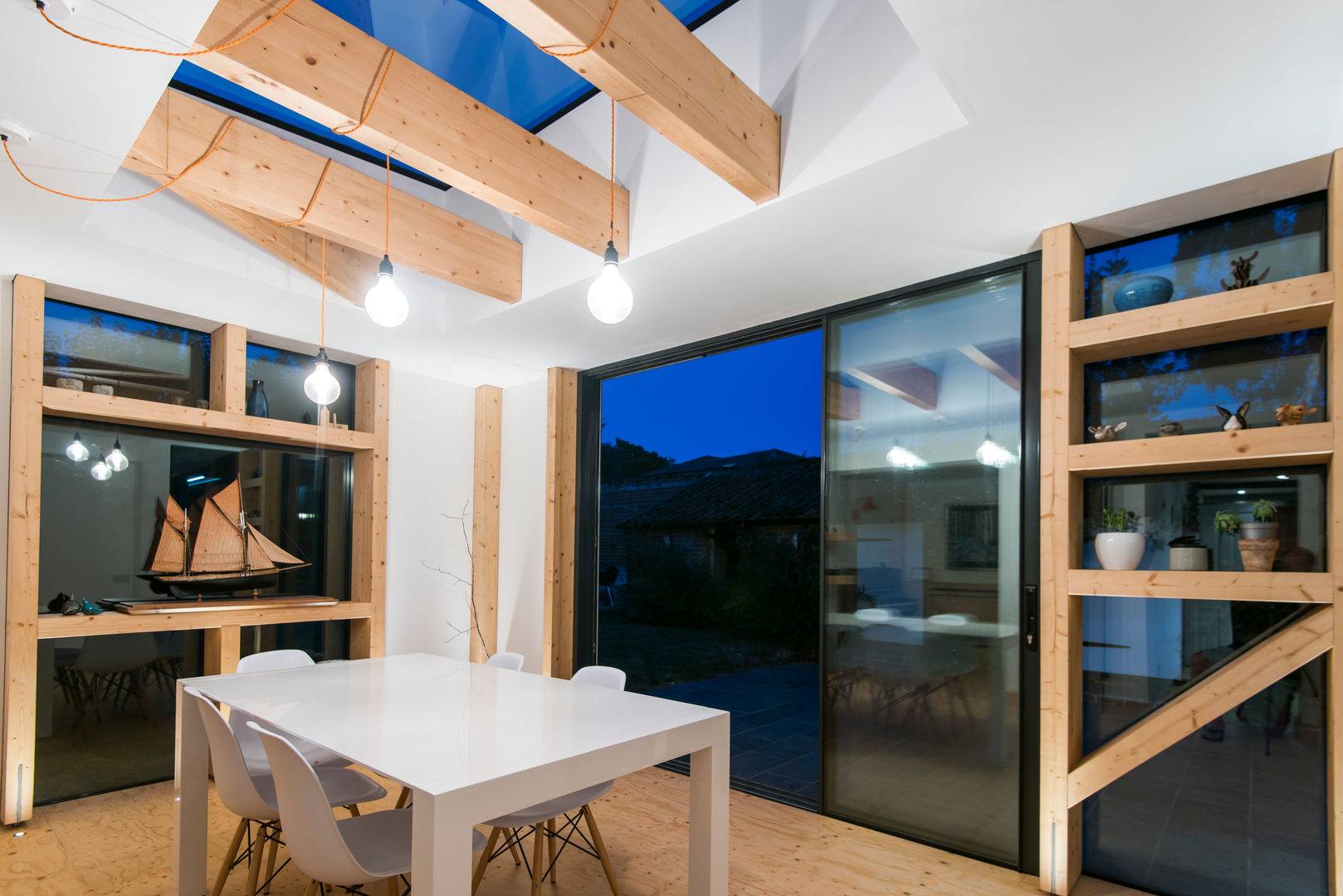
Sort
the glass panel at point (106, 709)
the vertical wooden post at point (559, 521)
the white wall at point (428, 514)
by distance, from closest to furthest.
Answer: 1. the glass panel at point (106, 709)
2. the vertical wooden post at point (559, 521)
3. the white wall at point (428, 514)

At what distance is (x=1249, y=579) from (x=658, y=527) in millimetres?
3134

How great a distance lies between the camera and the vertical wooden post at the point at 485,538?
5.70 metres

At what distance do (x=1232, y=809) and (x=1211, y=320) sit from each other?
1716mm

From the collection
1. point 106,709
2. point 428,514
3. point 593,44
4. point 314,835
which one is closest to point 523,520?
point 428,514

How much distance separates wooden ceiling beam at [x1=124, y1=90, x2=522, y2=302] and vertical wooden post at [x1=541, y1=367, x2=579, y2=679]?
1419 millimetres

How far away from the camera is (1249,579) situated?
2.50 metres

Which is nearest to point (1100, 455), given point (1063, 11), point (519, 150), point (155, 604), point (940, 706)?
point (940, 706)

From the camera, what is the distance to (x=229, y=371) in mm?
4434

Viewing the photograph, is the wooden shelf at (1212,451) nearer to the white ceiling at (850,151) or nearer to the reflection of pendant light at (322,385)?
the white ceiling at (850,151)

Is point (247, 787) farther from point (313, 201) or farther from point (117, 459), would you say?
point (117, 459)

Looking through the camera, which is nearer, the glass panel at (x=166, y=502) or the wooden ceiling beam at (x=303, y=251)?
the wooden ceiling beam at (x=303, y=251)

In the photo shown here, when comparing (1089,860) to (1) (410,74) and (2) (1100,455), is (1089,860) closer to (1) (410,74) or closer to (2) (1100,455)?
(2) (1100,455)

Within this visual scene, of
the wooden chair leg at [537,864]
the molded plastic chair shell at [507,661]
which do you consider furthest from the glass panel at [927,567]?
the wooden chair leg at [537,864]

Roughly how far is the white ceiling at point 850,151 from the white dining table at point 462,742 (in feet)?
6.13
